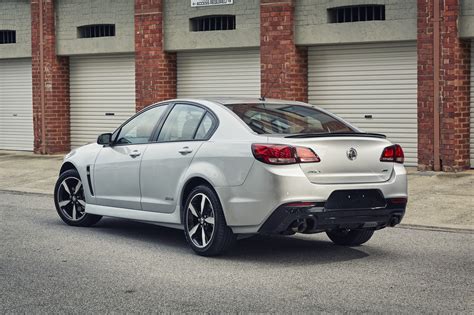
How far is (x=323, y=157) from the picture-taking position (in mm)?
9211

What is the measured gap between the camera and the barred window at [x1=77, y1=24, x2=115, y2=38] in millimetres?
24234

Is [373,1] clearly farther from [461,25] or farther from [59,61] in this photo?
[59,61]

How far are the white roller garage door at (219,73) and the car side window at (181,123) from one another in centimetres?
1096

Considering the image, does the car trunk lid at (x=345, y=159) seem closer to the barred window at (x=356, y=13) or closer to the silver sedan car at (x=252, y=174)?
the silver sedan car at (x=252, y=174)

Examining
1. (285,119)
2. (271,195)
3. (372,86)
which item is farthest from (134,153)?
(372,86)

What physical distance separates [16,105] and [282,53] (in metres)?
8.95

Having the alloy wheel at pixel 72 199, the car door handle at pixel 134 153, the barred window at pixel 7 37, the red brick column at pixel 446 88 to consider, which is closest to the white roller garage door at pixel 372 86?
the red brick column at pixel 446 88

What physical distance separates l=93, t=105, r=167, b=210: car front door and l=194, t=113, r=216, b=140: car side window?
811 mm

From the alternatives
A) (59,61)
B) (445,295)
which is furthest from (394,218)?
(59,61)

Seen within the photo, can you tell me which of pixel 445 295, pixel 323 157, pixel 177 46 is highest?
pixel 177 46

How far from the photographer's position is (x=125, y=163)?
11.0 metres

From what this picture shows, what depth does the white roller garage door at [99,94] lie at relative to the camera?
2405 cm

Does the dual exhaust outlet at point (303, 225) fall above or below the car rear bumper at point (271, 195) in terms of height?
below

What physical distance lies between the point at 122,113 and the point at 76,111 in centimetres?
175
